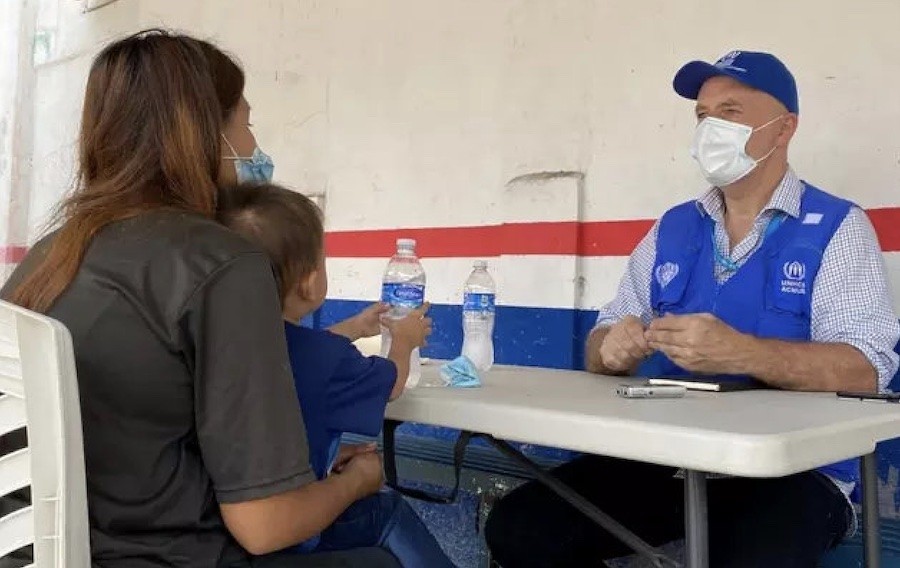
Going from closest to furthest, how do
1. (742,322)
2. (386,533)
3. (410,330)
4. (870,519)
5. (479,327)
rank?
1. (386,533)
2. (410,330)
3. (870,519)
4. (742,322)
5. (479,327)

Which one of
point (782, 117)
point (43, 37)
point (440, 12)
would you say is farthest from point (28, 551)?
point (43, 37)

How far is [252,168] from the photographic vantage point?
162 cm

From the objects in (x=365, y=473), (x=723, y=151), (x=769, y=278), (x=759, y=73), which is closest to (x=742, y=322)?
(x=769, y=278)

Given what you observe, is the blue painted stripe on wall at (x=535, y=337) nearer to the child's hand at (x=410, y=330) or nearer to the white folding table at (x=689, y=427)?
the white folding table at (x=689, y=427)

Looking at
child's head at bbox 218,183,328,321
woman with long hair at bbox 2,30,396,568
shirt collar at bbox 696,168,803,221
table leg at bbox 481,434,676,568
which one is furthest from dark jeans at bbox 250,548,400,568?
shirt collar at bbox 696,168,803,221

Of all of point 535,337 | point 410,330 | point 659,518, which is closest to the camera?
point 410,330

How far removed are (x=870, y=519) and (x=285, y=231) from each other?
44.4 inches

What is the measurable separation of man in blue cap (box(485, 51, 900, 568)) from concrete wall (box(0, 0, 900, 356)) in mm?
266

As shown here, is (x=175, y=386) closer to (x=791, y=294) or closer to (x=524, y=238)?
(x=791, y=294)

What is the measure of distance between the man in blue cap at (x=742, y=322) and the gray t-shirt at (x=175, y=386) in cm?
83

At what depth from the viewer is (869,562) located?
1.69 metres

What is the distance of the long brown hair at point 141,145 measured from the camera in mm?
1188

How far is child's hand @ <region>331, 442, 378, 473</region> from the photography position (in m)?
1.44

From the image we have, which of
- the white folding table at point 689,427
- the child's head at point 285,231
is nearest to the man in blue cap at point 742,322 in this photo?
the white folding table at point 689,427
